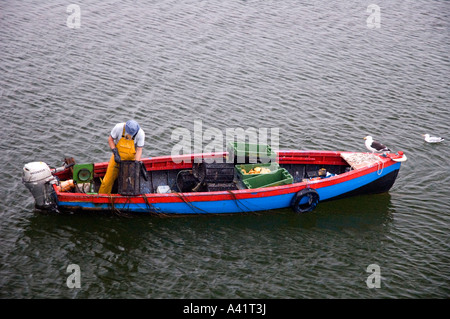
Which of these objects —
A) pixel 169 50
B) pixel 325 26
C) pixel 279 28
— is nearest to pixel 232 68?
pixel 169 50

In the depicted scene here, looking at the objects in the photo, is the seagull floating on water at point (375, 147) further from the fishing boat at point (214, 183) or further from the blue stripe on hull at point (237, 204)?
the blue stripe on hull at point (237, 204)

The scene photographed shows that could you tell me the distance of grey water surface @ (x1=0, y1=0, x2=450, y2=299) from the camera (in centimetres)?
1218

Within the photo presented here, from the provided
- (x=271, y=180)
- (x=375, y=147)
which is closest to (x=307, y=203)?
(x=271, y=180)

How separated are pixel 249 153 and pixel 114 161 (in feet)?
12.2

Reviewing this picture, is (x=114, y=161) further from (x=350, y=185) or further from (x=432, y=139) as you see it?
(x=432, y=139)

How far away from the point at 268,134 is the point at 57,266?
8862 mm

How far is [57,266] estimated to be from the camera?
12.0m

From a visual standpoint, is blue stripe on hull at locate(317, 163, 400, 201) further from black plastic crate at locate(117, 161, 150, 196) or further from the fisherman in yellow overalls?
the fisherman in yellow overalls

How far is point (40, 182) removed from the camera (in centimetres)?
1280

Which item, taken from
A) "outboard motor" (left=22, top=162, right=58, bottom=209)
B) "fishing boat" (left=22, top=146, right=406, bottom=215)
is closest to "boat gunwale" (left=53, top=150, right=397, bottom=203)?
"fishing boat" (left=22, top=146, right=406, bottom=215)

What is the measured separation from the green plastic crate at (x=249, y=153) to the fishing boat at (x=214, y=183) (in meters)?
0.14

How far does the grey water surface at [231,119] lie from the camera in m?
12.2

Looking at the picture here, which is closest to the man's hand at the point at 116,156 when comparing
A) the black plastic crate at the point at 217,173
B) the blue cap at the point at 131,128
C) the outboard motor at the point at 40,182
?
the blue cap at the point at 131,128
